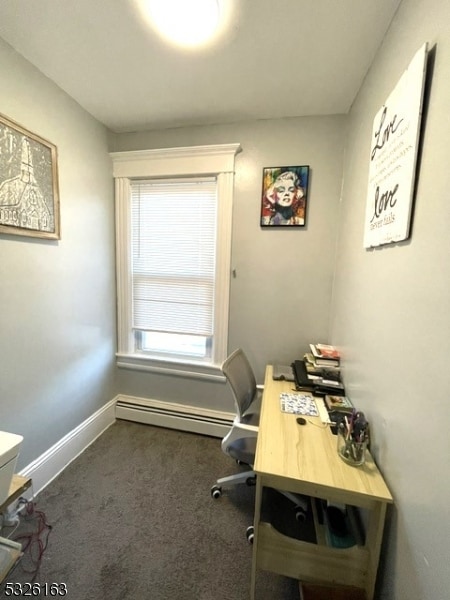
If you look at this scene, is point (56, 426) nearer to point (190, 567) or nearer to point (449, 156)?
point (190, 567)

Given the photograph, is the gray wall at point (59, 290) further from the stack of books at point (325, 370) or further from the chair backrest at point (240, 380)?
the stack of books at point (325, 370)

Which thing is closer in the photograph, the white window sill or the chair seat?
the chair seat

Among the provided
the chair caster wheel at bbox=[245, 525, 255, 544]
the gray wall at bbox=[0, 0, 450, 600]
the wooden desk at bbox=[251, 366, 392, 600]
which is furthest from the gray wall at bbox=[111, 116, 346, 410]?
the wooden desk at bbox=[251, 366, 392, 600]

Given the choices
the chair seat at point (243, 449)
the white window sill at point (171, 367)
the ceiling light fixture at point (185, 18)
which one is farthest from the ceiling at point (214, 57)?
the chair seat at point (243, 449)

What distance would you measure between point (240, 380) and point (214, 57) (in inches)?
73.7

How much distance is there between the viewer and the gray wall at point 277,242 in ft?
6.30

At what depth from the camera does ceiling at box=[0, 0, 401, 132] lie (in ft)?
3.76

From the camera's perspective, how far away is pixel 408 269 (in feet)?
2.92

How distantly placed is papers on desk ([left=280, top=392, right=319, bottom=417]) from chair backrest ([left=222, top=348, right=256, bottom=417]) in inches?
10.1

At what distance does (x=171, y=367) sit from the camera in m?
2.34

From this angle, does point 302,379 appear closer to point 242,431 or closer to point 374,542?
point 242,431

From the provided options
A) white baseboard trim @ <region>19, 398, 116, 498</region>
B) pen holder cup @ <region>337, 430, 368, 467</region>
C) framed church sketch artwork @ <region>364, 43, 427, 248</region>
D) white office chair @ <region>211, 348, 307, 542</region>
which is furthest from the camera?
white baseboard trim @ <region>19, 398, 116, 498</region>

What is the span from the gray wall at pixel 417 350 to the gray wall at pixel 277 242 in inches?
26.6

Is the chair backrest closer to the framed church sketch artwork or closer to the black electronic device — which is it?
the black electronic device
